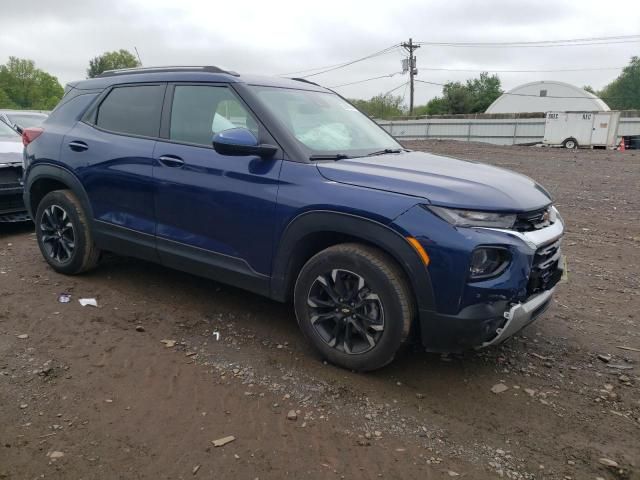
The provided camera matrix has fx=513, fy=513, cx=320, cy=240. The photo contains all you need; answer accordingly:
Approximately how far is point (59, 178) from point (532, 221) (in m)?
4.02

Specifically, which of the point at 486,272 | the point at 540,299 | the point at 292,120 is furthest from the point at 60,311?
the point at 540,299

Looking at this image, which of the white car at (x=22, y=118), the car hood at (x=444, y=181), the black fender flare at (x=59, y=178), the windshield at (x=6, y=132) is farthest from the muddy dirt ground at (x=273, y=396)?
the white car at (x=22, y=118)

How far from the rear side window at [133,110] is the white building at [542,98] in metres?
56.3

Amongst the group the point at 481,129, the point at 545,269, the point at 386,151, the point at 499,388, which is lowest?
the point at 481,129

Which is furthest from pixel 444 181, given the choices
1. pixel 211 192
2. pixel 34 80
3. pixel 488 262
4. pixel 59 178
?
pixel 34 80

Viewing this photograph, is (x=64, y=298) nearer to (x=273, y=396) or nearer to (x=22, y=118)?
(x=273, y=396)

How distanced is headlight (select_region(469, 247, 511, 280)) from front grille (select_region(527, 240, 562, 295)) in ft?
0.80

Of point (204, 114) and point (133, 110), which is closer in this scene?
point (204, 114)

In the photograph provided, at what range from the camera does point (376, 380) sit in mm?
3242

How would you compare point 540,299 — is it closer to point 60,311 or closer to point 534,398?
point 534,398

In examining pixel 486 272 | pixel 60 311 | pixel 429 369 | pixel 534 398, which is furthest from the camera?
pixel 60 311

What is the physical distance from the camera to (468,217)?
2.85 metres

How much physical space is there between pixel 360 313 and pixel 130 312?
7.01 ft

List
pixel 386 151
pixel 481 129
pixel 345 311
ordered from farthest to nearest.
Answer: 1. pixel 481 129
2. pixel 386 151
3. pixel 345 311
